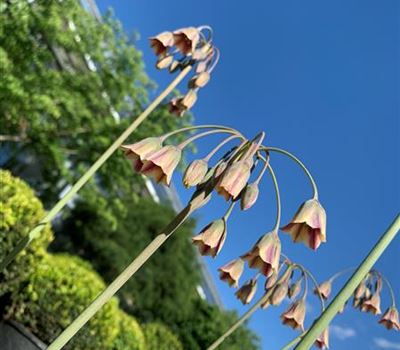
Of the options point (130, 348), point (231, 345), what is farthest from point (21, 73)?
point (231, 345)

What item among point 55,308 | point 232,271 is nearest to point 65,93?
point 55,308

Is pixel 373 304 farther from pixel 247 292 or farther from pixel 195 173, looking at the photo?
pixel 195 173

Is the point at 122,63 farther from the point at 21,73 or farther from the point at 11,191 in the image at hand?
the point at 11,191

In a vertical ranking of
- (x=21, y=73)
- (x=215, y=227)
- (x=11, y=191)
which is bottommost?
(x=215, y=227)

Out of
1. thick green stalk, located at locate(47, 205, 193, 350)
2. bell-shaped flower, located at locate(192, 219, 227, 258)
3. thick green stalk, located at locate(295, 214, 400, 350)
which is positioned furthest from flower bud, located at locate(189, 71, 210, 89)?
thick green stalk, located at locate(295, 214, 400, 350)

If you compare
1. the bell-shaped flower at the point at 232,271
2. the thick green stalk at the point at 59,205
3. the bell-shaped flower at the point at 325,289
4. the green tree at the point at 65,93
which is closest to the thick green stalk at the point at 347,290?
the bell-shaped flower at the point at 232,271

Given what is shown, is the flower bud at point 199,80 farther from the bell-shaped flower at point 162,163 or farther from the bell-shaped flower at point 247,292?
the bell-shaped flower at point 162,163
